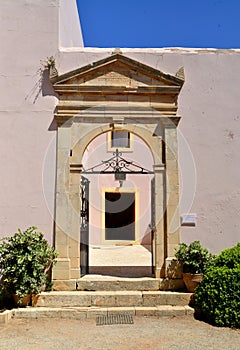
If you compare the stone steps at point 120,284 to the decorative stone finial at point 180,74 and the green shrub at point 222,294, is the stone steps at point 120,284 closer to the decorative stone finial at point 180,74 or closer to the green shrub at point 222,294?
the green shrub at point 222,294

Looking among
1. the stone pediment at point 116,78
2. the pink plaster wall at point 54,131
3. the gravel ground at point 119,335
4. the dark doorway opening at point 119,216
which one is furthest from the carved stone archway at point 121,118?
the dark doorway opening at point 119,216

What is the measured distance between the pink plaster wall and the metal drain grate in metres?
1.74

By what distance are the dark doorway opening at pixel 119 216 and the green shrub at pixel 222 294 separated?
794 cm

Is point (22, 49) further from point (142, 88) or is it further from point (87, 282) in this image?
point (87, 282)

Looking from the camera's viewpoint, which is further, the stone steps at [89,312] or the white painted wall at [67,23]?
the white painted wall at [67,23]

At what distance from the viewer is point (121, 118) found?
6738mm

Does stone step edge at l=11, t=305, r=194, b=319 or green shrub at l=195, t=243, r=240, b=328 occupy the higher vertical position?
green shrub at l=195, t=243, r=240, b=328

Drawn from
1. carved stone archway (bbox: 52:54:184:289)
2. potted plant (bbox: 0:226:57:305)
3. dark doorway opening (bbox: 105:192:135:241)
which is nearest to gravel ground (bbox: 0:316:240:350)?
potted plant (bbox: 0:226:57:305)

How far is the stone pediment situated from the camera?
6.70 m

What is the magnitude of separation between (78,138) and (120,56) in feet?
5.48

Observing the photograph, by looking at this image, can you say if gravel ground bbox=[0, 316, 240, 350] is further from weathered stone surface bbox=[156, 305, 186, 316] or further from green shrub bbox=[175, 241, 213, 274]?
green shrub bbox=[175, 241, 213, 274]

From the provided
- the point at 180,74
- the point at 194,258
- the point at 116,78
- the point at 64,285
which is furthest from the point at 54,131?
the point at 194,258

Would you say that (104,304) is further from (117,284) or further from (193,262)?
(193,262)

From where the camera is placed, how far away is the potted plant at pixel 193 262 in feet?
19.6
